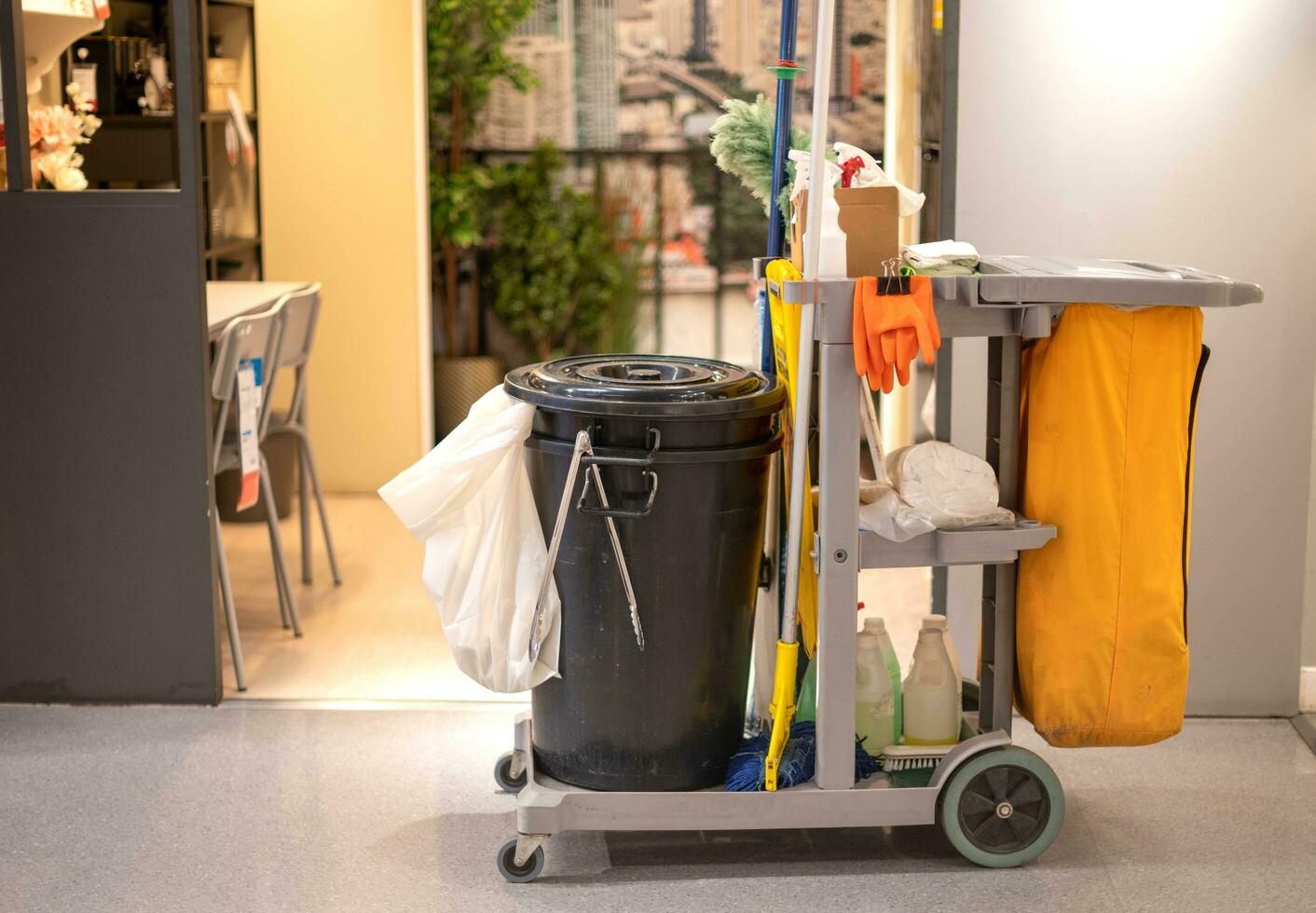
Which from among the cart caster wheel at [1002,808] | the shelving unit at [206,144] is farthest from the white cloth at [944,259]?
the shelving unit at [206,144]

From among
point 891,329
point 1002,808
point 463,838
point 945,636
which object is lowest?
point 463,838

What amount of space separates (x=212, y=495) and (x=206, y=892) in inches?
42.8

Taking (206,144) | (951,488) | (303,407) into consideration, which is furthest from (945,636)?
(206,144)

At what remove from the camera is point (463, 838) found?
2.71 meters

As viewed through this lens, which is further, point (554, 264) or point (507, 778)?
point (554, 264)

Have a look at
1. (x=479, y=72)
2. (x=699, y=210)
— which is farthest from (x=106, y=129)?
(x=699, y=210)

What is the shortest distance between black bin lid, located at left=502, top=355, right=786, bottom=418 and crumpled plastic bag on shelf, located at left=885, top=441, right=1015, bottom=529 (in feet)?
0.88

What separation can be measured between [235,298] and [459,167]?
6.15 feet

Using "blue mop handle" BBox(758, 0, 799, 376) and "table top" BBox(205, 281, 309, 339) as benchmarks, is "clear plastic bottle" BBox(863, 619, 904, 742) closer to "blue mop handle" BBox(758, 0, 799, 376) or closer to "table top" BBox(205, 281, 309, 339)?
"blue mop handle" BBox(758, 0, 799, 376)

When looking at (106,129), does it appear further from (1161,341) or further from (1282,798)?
(1282,798)

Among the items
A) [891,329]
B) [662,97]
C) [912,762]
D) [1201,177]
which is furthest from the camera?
[662,97]

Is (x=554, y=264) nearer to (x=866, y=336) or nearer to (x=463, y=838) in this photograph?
(x=463, y=838)

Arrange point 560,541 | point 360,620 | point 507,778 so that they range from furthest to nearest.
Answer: point 360,620 < point 507,778 < point 560,541

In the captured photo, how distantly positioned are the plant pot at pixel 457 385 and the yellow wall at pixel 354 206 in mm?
431
